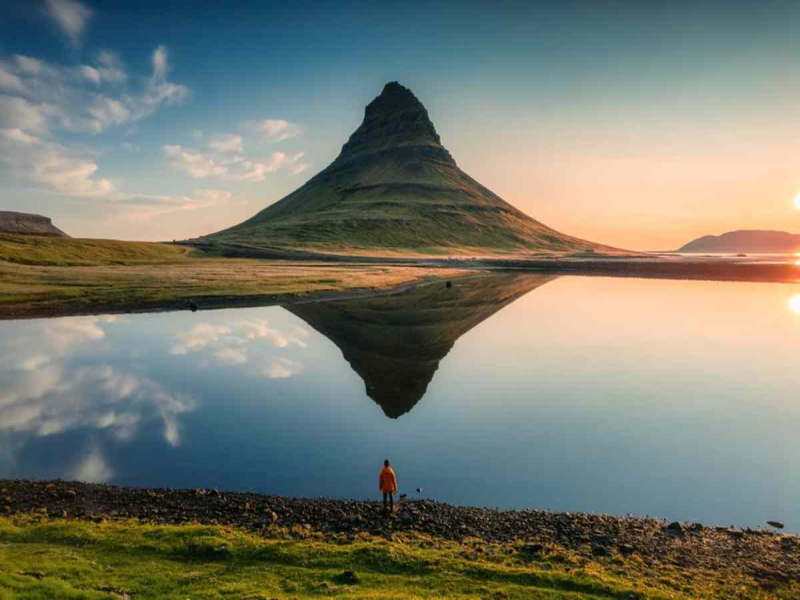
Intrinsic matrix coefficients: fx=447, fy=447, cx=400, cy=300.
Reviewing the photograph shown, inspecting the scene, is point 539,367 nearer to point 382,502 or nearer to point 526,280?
point 382,502

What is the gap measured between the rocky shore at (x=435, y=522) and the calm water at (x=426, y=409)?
160 centimetres

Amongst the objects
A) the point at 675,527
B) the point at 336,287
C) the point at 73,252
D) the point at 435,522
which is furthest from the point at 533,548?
the point at 73,252

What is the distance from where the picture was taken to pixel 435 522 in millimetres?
18531

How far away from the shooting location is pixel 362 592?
12883mm

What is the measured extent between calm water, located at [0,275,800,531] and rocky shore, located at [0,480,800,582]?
1598 millimetres

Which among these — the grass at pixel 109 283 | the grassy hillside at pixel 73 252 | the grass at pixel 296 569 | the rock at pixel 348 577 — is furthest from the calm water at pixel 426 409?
the grassy hillside at pixel 73 252

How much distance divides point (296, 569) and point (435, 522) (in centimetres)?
647

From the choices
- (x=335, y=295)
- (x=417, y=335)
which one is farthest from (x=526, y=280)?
(x=417, y=335)

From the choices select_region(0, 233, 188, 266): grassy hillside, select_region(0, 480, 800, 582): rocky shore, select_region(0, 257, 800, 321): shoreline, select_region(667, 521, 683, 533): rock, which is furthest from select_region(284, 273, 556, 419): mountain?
select_region(0, 233, 188, 266): grassy hillside

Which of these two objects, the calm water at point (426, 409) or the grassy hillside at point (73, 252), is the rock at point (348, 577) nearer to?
the calm water at point (426, 409)

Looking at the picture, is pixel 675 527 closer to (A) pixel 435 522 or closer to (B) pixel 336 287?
(A) pixel 435 522

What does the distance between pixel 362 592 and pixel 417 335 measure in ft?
146

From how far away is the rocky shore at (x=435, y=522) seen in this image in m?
16.5

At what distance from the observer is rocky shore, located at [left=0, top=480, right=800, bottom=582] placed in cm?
1645
